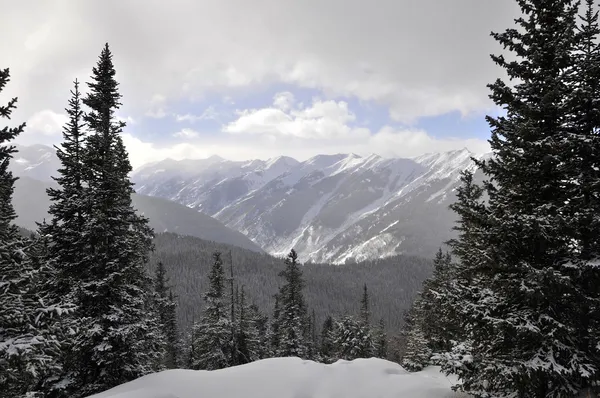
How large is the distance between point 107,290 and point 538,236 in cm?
1560

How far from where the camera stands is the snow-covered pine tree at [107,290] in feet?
47.8

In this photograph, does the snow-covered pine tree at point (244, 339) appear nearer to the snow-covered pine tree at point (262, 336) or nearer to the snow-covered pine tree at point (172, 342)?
the snow-covered pine tree at point (262, 336)

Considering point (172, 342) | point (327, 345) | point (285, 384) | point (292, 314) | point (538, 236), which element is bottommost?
point (327, 345)

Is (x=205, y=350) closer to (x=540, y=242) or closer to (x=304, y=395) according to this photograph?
(x=304, y=395)

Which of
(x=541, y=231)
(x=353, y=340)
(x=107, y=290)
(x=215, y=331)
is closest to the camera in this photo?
(x=541, y=231)

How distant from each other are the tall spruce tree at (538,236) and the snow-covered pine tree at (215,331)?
1106 inches

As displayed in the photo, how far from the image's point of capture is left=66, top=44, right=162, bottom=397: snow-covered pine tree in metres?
14.6

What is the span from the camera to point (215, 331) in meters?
34.1

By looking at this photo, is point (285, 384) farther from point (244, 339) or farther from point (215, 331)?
point (244, 339)

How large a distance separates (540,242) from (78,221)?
57.0 ft

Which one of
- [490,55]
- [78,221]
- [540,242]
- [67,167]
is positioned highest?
[490,55]

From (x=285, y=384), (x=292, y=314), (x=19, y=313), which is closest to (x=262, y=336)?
(x=292, y=314)

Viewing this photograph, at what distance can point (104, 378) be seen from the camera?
14758 millimetres

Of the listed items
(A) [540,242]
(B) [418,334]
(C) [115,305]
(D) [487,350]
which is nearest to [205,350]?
(B) [418,334]
